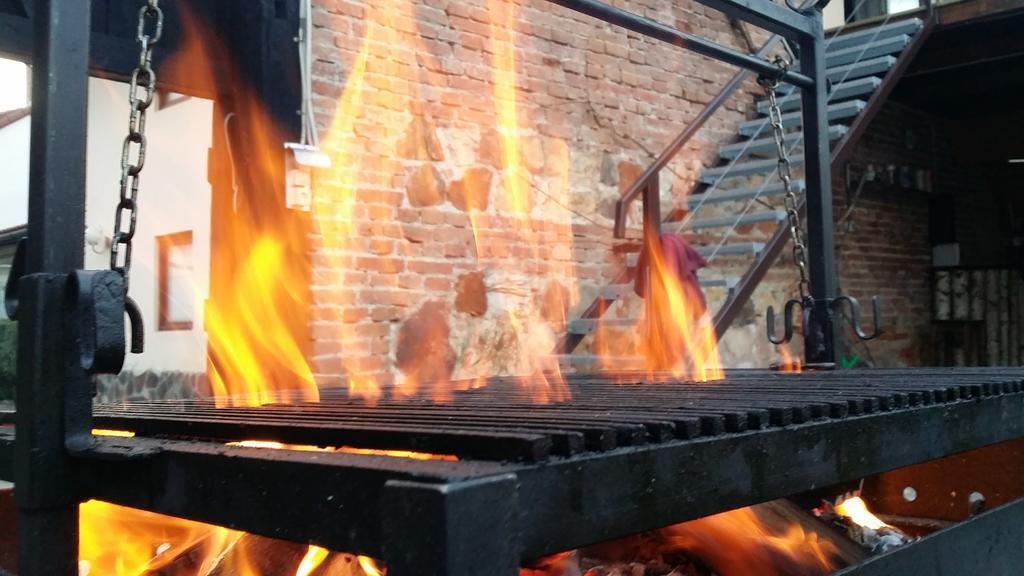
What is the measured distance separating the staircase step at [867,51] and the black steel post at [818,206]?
3.50m

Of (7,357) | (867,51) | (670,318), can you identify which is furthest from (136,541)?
(7,357)

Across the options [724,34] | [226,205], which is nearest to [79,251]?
[226,205]

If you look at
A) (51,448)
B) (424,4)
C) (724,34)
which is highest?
(724,34)

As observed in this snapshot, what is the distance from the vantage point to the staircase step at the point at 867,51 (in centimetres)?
652

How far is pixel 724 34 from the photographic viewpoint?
6.96m

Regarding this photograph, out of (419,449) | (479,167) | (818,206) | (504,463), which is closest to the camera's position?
(504,463)

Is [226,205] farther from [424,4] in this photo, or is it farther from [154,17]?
[154,17]

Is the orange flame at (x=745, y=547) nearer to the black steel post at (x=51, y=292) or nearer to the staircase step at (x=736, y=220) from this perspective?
the black steel post at (x=51, y=292)

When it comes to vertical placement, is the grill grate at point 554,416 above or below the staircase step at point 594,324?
below

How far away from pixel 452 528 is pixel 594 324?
15.2 ft

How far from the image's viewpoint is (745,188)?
21.4 ft

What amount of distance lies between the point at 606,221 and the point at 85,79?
4.67 meters

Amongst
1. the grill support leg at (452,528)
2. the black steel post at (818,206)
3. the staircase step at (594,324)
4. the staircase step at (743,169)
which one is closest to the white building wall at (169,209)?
the staircase step at (594,324)

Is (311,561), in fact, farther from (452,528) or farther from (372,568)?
(452,528)
